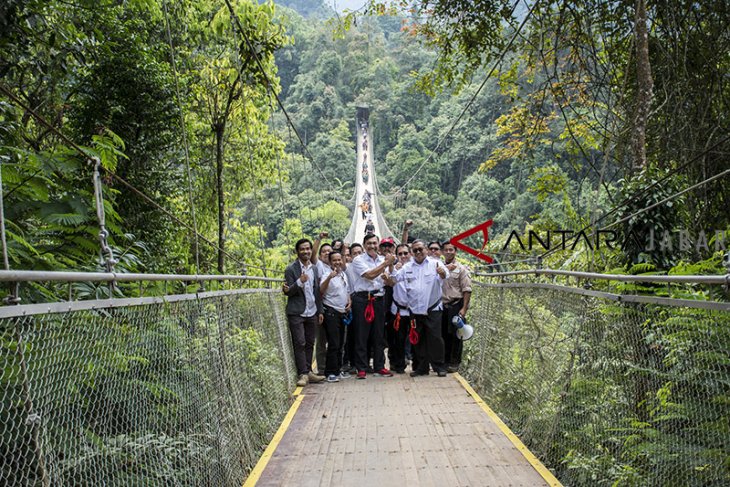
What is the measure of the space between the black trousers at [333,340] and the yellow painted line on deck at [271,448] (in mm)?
692

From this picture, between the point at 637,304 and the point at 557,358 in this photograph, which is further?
the point at 557,358

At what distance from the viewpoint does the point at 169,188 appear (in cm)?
620

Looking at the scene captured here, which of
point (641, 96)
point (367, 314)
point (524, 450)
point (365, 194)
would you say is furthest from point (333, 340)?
point (365, 194)

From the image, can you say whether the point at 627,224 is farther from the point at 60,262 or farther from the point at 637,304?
the point at 60,262

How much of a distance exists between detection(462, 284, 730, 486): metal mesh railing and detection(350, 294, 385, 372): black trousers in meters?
1.22

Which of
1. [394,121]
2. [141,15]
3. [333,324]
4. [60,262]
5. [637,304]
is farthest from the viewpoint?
[394,121]

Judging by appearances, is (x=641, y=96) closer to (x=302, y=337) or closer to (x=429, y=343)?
(x=429, y=343)

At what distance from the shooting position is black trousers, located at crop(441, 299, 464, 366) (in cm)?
506

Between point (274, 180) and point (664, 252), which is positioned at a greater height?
point (274, 180)

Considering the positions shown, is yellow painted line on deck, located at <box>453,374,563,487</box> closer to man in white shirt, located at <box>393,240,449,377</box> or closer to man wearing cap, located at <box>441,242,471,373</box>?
man in white shirt, located at <box>393,240,449,377</box>

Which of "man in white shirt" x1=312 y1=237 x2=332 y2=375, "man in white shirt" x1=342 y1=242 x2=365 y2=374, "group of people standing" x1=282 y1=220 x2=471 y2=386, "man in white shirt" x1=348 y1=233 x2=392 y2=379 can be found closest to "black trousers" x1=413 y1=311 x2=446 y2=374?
"group of people standing" x1=282 y1=220 x2=471 y2=386

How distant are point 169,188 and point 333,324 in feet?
7.74

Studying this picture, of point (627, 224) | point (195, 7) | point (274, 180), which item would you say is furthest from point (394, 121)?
point (627, 224)

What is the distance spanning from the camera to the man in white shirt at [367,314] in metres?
5.08
